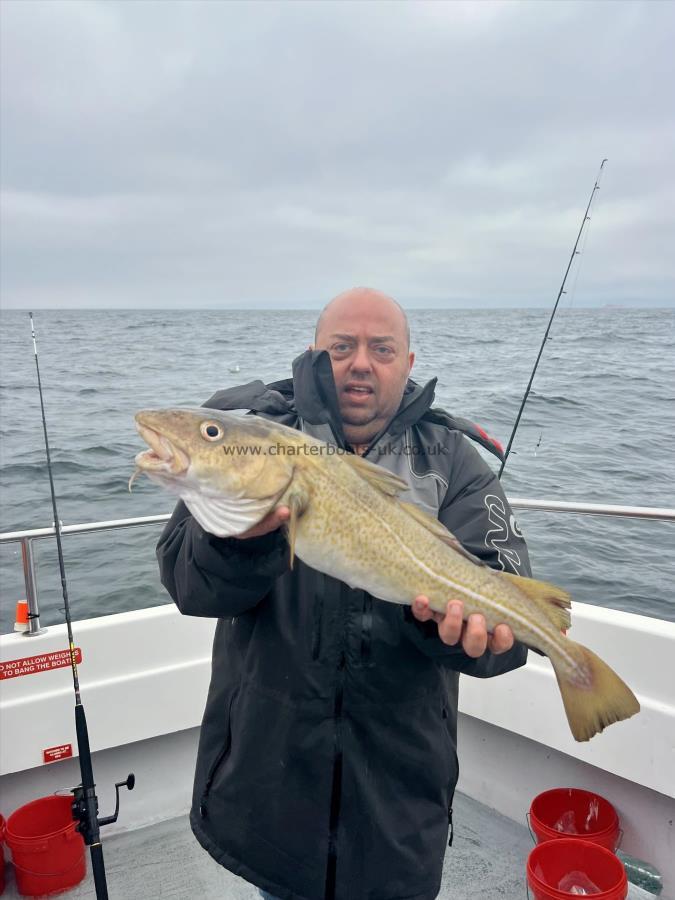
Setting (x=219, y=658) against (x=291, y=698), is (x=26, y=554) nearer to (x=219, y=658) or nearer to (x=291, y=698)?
(x=219, y=658)

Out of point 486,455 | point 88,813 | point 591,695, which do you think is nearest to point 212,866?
point 88,813

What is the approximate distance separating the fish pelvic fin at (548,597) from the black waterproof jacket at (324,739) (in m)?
0.20

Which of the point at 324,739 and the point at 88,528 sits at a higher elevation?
the point at 88,528

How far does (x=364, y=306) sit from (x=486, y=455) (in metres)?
11.1

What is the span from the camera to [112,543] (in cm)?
1015

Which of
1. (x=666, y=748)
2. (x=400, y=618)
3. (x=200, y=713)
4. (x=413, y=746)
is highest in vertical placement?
(x=400, y=618)

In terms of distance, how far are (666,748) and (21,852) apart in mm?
3593

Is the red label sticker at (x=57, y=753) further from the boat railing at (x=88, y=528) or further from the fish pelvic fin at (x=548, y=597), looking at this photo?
the fish pelvic fin at (x=548, y=597)

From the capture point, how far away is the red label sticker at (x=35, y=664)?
4.02 m

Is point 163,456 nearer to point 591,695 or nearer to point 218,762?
point 218,762

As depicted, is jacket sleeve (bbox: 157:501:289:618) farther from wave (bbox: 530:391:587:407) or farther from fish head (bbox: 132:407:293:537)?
wave (bbox: 530:391:587:407)

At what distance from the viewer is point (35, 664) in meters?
4.07

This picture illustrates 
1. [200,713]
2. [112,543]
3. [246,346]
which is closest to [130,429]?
[112,543]

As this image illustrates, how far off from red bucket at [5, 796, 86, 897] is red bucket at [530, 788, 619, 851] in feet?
8.87
